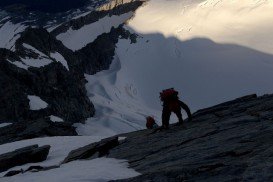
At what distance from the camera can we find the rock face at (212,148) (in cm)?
1020

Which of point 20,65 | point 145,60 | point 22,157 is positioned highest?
point 145,60

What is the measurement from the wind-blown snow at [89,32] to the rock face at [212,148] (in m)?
101

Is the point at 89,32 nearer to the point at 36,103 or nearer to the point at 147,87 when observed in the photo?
the point at 147,87

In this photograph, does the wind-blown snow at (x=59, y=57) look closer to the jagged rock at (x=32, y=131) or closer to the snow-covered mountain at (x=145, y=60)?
the snow-covered mountain at (x=145, y=60)

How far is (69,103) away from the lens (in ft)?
270

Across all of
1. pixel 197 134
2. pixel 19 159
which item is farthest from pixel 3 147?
pixel 197 134

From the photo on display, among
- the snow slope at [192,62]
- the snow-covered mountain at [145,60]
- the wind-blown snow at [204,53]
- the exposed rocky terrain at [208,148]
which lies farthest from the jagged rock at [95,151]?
the wind-blown snow at [204,53]

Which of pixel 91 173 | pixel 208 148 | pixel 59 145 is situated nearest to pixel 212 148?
pixel 208 148

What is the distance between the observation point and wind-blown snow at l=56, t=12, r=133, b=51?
123312 millimetres

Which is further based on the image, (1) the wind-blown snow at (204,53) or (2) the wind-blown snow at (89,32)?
(2) the wind-blown snow at (89,32)

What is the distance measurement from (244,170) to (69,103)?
73.3 m

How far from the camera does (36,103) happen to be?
71.6 m

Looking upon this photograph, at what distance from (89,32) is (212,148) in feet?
391

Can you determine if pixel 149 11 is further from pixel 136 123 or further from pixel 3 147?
pixel 3 147
